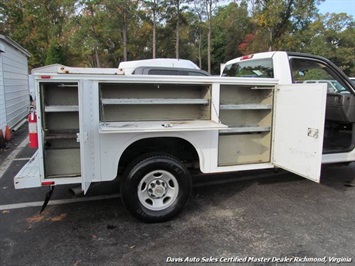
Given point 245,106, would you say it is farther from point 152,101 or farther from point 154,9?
point 154,9

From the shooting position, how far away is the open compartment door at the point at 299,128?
3424 mm

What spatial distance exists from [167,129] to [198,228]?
1.22 m

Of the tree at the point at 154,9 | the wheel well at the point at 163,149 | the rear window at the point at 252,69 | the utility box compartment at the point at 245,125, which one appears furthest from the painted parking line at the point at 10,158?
the tree at the point at 154,9

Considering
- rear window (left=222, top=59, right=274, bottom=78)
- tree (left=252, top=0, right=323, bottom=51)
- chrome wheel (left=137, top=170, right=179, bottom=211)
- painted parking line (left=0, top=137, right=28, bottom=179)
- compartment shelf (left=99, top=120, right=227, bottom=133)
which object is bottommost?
painted parking line (left=0, top=137, right=28, bottom=179)

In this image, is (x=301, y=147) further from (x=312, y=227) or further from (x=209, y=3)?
(x=209, y=3)

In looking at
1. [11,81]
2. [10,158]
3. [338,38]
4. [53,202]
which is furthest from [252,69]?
[338,38]

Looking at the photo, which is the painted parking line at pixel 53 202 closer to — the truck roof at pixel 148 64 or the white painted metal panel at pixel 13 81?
the truck roof at pixel 148 64

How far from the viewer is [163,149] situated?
3.94m

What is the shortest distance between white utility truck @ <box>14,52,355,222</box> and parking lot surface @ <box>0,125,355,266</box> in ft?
1.44

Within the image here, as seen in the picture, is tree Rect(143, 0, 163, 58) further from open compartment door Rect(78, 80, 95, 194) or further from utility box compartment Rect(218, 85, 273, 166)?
open compartment door Rect(78, 80, 95, 194)

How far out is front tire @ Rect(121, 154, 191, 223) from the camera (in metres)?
3.39

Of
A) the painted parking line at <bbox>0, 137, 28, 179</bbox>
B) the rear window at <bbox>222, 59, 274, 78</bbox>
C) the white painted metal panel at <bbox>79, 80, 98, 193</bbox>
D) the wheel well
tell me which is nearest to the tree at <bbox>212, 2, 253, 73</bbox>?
the painted parking line at <bbox>0, 137, 28, 179</bbox>

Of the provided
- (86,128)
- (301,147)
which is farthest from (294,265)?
(86,128)

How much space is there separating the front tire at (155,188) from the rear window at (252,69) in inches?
81.4
